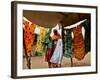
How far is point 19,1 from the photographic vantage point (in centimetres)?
192

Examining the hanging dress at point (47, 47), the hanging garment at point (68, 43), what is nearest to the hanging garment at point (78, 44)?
the hanging garment at point (68, 43)

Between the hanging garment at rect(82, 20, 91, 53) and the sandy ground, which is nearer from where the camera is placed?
the sandy ground

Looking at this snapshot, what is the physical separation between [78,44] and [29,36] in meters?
0.44

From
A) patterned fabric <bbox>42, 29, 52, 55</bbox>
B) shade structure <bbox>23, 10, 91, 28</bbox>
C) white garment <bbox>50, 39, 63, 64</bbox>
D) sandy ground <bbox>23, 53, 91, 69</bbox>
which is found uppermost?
shade structure <bbox>23, 10, 91, 28</bbox>

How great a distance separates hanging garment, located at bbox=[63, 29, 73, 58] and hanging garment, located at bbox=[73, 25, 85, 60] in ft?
0.13

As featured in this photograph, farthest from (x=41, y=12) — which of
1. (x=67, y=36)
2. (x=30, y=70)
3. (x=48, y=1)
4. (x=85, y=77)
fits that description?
(x=85, y=77)

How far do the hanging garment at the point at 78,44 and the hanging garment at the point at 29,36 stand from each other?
38 cm

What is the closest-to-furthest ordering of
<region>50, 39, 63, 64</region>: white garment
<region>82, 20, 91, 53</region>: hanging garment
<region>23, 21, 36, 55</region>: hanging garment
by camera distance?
<region>23, 21, 36, 55</region>: hanging garment → <region>50, 39, 63, 64</region>: white garment → <region>82, 20, 91, 53</region>: hanging garment

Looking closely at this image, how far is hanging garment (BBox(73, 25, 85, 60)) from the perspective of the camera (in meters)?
2.14

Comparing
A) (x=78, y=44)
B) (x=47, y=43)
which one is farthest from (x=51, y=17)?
(x=78, y=44)

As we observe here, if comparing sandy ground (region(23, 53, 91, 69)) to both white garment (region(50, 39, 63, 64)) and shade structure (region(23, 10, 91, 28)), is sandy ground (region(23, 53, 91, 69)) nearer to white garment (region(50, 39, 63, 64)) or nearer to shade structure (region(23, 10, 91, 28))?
white garment (region(50, 39, 63, 64))

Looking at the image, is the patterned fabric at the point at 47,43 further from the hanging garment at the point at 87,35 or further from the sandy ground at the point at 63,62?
the hanging garment at the point at 87,35

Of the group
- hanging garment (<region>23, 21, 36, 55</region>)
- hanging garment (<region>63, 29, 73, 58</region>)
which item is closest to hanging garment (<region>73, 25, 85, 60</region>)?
hanging garment (<region>63, 29, 73, 58</region>)

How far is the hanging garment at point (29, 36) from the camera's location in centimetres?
196
